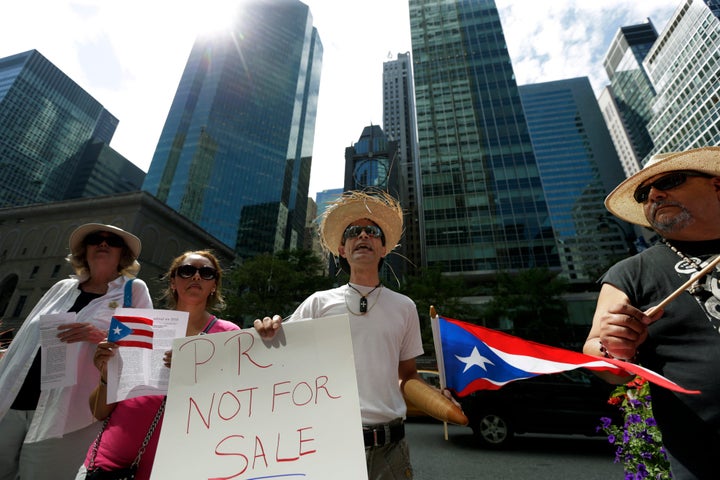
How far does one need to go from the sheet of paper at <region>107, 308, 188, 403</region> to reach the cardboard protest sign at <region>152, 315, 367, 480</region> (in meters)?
0.27

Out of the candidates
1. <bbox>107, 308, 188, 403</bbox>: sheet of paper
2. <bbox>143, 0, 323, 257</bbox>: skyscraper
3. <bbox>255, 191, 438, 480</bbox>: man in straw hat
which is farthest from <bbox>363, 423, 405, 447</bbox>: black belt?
<bbox>143, 0, 323, 257</bbox>: skyscraper

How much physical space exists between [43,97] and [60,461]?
12525 cm

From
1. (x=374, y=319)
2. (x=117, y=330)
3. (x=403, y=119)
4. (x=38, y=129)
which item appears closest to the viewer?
(x=117, y=330)

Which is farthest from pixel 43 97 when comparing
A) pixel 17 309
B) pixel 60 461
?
pixel 60 461

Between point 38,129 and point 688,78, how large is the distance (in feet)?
525

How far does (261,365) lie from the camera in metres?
1.26

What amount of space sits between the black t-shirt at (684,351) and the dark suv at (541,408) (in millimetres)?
4954

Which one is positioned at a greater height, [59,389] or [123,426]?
[59,389]

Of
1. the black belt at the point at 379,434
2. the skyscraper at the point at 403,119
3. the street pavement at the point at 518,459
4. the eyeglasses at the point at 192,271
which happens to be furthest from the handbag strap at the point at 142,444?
the skyscraper at the point at 403,119

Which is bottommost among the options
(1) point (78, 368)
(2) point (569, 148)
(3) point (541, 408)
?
(3) point (541, 408)

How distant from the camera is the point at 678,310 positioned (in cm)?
140

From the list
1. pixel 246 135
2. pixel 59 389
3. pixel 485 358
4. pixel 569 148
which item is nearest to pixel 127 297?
pixel 59 389

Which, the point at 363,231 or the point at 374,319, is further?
the point at 363,231

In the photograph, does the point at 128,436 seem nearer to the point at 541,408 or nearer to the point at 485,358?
the point at 485,358
